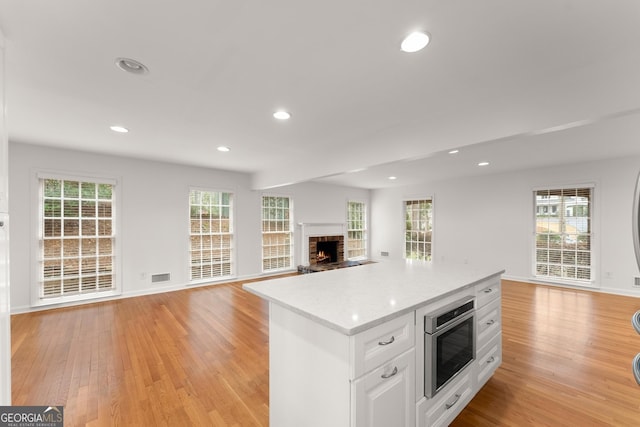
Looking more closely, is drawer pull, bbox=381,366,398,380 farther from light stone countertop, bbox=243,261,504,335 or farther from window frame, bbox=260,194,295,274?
window frame, bbox=260,194,295,274

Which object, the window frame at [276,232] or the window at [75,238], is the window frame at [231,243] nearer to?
the window frame at [276,232]

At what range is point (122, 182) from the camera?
4.54m

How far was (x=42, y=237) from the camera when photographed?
3.94 m

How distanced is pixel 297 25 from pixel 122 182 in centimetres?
454

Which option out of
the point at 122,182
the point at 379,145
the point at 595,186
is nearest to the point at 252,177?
the point at 122,182

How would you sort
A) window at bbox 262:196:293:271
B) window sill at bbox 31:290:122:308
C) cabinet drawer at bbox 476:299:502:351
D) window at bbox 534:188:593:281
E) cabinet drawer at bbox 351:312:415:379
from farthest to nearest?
window at bbox 262:196:293:271
window at bbox 534:188:593:281
window sill at bbox 31:290:122:308
cabinet drawer at bbox 476:299:502:351
cabinet drawer at bbox 351:312:415:379

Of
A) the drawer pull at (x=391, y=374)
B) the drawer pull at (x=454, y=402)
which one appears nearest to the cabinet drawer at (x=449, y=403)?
the drawer pull at (x=454, y=402)

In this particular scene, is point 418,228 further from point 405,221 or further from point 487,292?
point 487,292

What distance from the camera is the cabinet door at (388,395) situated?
3.86 feet

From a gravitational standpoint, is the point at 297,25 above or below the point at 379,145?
above

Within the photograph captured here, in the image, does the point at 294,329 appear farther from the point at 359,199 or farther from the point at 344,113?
the point at 359,199

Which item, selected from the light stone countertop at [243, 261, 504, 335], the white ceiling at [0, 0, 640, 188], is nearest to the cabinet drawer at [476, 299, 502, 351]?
the light stone countertop at [243, 261, 504, 335]

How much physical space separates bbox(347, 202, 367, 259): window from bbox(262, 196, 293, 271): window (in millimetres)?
2197

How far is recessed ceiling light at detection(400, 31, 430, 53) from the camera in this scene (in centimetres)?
152
